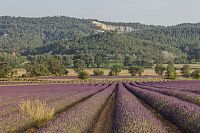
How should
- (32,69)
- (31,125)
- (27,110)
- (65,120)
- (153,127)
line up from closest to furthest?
(153,127) < (65,120) < (31,125) < (27,110) < (32,69)

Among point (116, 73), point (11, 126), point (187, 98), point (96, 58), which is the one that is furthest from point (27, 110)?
point (96, 58)

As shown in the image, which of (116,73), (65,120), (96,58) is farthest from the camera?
(96,58)

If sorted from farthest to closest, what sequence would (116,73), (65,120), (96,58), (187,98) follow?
1. (96,58)
2. (116,73)
3. (187,98)
4. (65,120)

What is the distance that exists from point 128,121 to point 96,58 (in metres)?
156

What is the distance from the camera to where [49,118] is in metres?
→ 17.6

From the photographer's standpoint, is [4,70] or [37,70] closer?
[4,70]

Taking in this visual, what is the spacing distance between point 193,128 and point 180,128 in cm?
208

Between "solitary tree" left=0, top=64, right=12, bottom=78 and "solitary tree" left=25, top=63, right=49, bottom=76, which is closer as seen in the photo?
"solitary tree" left=0, top=64, right=12, bottom=78

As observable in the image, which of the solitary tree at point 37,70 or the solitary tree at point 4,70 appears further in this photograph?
the solitary tree at point 37,70

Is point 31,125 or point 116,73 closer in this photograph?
point 31,125

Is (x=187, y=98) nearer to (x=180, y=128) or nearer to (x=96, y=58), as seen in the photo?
(x=180, y=128)

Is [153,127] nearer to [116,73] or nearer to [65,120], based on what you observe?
[65,120]

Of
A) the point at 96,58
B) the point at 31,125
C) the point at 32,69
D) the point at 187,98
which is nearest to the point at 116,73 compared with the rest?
the point at 32,69

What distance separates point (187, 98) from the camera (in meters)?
24.1
